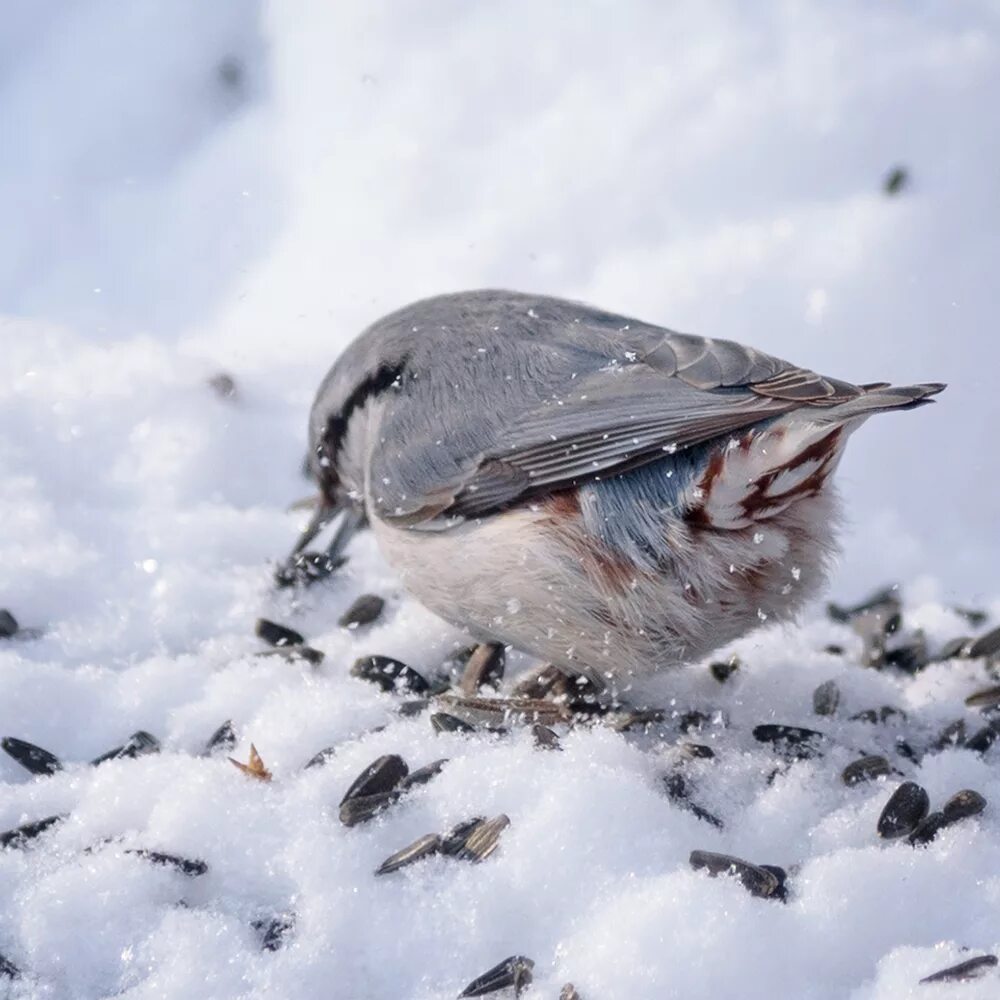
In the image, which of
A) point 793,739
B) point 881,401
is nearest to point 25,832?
point 793,739

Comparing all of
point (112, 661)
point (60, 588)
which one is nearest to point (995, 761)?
point (112, 661)

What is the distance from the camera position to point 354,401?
11.2 feet

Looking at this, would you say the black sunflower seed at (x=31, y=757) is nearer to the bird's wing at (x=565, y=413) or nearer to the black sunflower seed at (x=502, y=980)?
the bird's wing at (x=565, y=413)

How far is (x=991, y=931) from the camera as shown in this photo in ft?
7.07

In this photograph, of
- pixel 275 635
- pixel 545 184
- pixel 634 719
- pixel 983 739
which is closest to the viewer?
pixel 983 739

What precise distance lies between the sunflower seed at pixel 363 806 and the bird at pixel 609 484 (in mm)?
566

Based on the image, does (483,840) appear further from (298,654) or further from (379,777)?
(298,654)

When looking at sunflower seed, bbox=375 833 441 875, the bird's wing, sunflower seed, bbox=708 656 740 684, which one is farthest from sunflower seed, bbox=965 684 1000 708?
sunflower seed, bbox=375 833 441 875

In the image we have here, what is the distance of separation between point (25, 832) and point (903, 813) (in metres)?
1.67

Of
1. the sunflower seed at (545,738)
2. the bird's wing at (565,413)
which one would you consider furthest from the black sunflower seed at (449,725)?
the bird's wing at (565,413)

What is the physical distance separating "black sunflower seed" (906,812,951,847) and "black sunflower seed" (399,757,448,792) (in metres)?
0.90

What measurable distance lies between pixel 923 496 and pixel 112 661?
2.52 metres

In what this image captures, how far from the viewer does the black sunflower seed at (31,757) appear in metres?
2.78

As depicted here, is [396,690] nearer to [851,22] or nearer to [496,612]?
[496,612]
